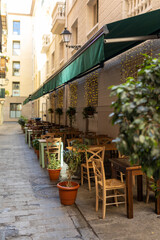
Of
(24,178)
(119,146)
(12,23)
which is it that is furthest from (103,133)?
(12,23)

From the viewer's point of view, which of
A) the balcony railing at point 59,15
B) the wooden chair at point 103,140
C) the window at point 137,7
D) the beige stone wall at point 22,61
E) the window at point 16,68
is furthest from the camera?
the window at point 16,68

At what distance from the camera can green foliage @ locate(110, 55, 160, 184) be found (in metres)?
1.90

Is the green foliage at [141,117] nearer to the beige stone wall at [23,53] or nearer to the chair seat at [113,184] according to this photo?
the chair seat at [113,184]

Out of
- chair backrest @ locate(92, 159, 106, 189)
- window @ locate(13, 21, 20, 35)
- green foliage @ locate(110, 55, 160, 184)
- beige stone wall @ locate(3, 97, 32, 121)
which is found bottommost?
chair backrest @ locate(92, 159, 106, 189)

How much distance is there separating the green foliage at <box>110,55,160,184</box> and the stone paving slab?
1810 mm

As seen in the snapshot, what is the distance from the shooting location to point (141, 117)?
195 cm

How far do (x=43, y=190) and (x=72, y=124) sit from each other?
800cm

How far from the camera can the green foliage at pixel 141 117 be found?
6.24 feet

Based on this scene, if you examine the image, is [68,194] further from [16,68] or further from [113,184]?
[16,68]

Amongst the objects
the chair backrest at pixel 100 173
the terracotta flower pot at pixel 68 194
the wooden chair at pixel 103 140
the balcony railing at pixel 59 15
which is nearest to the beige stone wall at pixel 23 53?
the balcony railing at pixel 59 15

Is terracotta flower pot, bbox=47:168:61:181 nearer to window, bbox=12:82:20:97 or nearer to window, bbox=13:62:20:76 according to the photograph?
window, bbox=12:82:20:97

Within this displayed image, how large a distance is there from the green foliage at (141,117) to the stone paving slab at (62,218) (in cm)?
181

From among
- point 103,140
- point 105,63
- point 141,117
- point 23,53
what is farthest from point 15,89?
point 141,117

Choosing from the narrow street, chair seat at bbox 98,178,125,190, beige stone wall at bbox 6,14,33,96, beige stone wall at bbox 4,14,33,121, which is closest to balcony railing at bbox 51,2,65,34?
the narrow street
